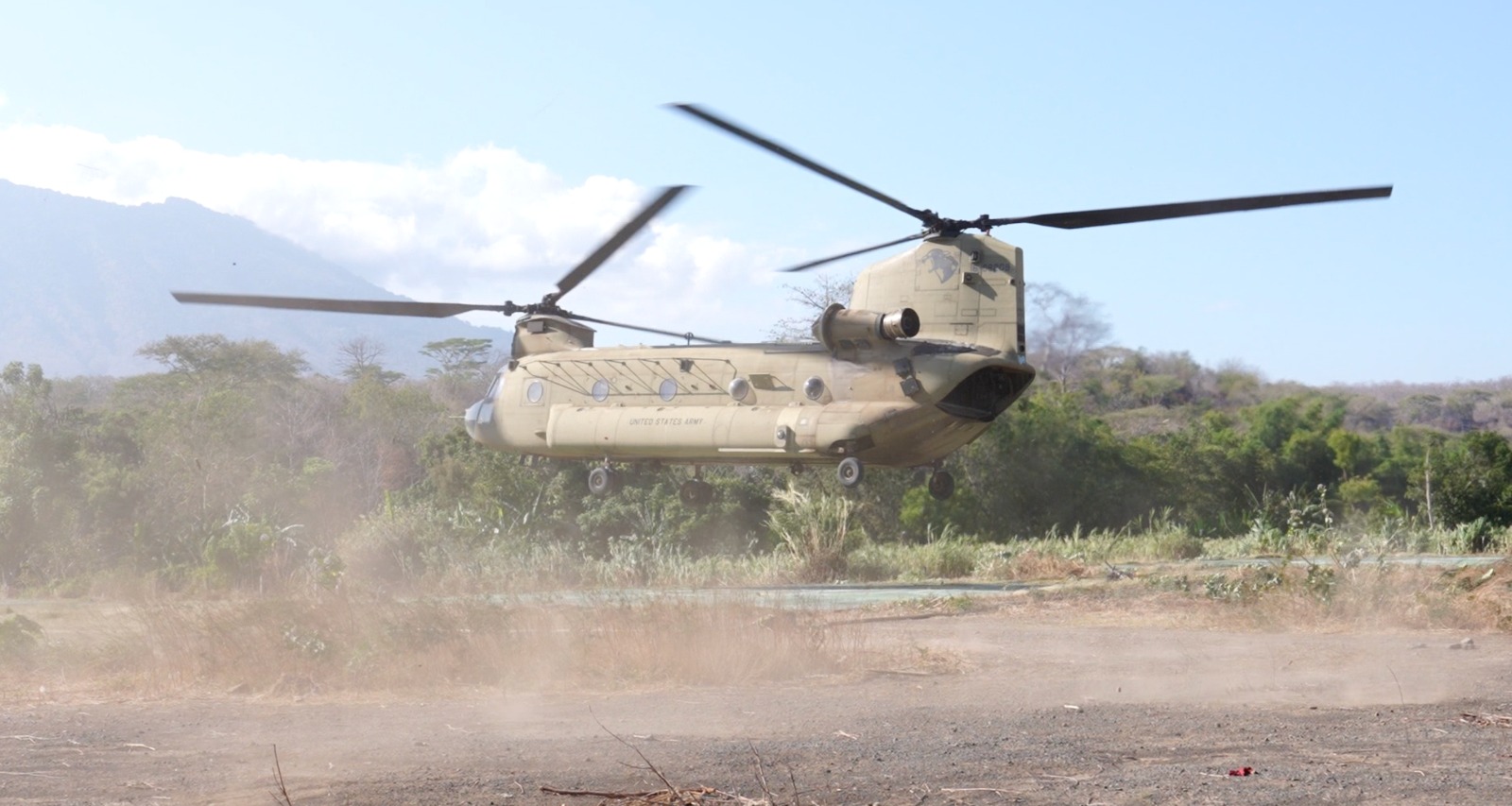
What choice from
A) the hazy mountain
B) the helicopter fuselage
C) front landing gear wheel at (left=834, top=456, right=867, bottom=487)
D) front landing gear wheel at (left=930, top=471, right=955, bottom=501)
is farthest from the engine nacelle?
the hazy mountain

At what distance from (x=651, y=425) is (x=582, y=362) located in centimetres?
193

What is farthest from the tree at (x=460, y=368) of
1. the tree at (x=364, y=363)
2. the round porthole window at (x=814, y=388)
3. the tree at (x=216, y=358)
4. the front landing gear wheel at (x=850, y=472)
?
the front landing gear wheel at (x=850, y=472)

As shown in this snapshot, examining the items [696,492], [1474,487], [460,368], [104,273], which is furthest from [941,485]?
[104,273]

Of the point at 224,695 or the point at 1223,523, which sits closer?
the point at 224,695

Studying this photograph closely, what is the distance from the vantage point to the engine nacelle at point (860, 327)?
1689 cm

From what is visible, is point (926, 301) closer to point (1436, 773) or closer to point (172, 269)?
point (1436, 773)

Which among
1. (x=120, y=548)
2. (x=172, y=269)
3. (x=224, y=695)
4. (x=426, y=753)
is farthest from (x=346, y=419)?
(x=172, y=269)

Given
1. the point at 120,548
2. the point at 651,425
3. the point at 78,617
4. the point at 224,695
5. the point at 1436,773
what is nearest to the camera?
the point at 1436,773

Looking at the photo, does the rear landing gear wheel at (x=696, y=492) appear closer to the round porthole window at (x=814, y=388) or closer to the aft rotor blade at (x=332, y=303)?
the round porthole window at (x=814, y=388)

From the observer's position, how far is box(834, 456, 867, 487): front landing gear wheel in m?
17.2

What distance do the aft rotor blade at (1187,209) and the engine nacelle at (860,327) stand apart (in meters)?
1.83

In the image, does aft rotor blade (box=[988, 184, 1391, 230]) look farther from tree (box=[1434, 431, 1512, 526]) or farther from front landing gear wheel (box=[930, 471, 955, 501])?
tree (box=[1434, 431, 1512, 526])

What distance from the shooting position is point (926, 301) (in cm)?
1762

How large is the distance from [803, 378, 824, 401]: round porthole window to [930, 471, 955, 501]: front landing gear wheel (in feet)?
5.88
